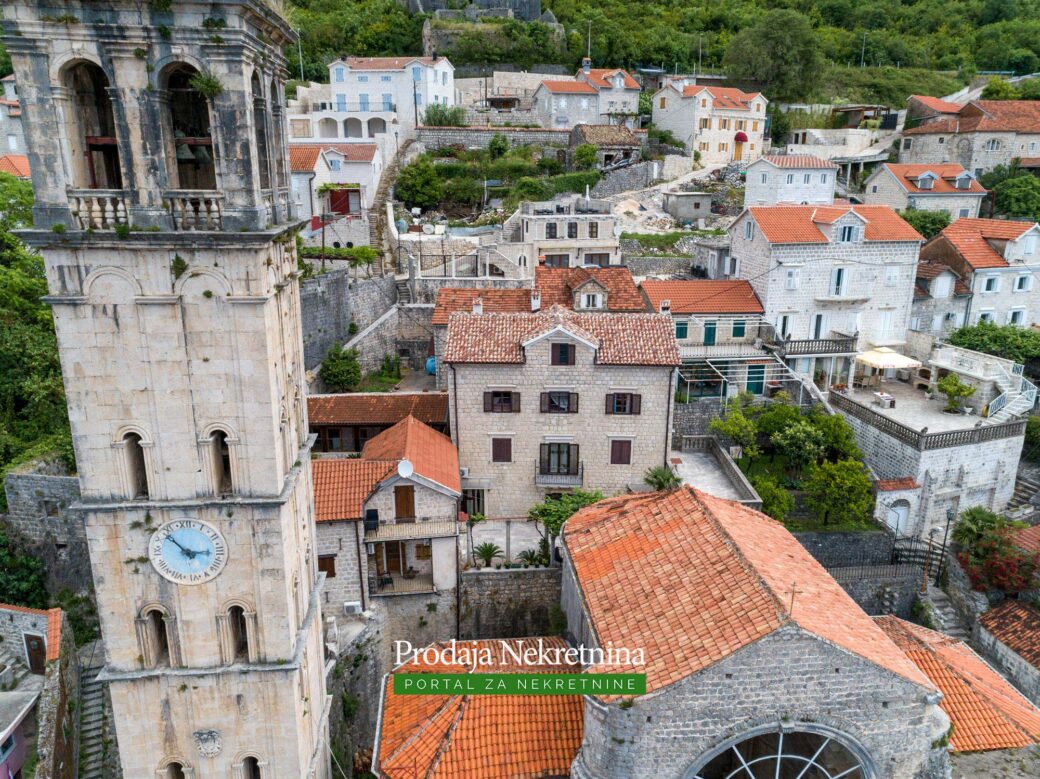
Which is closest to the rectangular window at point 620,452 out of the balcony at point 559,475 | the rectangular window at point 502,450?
the balcony at point 559,475

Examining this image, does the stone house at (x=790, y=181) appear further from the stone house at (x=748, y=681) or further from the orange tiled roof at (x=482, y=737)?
the orange tiled roof at (x=482, y=737)

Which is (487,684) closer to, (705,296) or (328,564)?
(328,564)

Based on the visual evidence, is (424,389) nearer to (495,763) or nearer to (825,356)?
(825,356)

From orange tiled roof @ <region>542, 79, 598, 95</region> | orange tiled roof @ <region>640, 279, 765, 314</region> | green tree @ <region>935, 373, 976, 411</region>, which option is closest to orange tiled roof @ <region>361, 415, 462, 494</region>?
orange tiled roof @ <region>640, 279, 765, 314</region>

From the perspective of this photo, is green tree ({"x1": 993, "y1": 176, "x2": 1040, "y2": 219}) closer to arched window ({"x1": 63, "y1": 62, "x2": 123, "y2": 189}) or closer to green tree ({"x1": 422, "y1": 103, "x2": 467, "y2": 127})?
green tree ({"x1": 422, "y1": 103, "x2": 467, "y2": 127})

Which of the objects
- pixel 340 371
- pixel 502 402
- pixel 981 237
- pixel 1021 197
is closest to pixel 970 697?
pixel 502 402

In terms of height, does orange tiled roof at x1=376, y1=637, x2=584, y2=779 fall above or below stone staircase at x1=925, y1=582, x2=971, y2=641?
above
